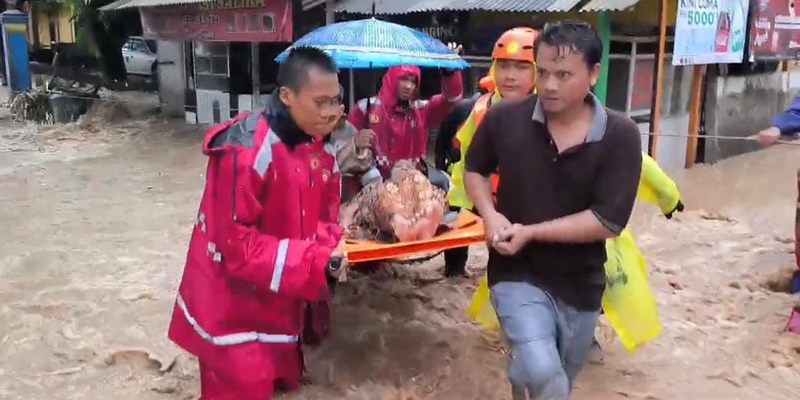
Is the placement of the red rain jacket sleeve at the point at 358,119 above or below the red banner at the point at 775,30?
below

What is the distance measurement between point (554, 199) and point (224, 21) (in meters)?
8.90

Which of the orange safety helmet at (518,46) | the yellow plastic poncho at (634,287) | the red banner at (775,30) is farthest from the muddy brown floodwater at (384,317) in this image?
the red banner at (775,30)

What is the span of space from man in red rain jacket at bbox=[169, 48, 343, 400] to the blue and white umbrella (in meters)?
2.52

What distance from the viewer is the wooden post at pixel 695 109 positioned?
29.1 ft

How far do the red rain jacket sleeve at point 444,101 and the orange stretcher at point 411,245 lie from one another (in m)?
1.54

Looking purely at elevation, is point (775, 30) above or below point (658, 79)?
above

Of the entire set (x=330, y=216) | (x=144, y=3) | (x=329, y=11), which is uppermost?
(x=144, y=3)

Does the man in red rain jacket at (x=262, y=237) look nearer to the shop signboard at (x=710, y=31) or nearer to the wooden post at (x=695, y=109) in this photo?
the shop signboard at (x=710, y=31)

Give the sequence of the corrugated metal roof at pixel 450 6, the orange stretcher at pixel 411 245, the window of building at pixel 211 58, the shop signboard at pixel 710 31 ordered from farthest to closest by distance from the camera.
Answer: the window of building at pixel 211 58
the shop signboard at pixel 710 31
the corrugated metal roof at pixel 450 6
the orange stretcher at pixel 411 245

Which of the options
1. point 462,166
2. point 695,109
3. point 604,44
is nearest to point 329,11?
point 604,44

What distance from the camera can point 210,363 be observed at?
301 cm

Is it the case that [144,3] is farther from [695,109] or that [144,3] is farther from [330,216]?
[330,216]

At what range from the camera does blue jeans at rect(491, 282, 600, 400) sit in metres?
2.36

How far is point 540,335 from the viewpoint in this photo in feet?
7.90
